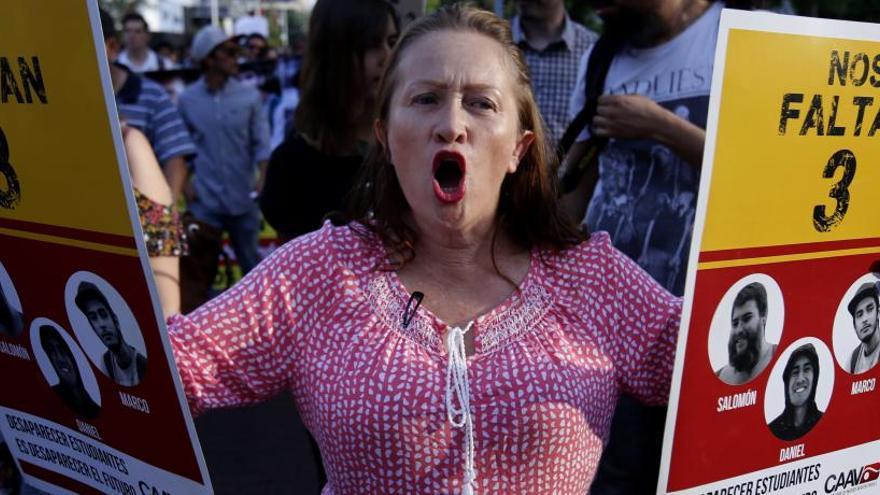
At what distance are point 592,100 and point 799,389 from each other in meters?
1.24

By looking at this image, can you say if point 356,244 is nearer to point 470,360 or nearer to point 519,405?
point 470,360

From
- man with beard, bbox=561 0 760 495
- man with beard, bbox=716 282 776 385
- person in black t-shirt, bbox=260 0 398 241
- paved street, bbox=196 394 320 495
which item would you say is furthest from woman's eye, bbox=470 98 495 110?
paved street, bbox=196 394 320 495

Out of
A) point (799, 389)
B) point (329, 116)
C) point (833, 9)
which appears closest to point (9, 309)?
point (329, 116)

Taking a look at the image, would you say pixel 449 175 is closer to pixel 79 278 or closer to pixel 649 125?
pixel 79 278

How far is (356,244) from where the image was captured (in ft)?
5.96

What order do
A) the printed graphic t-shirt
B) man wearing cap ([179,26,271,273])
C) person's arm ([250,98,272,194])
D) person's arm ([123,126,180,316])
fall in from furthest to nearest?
person's arm ([250,98,272,194]), man wearing cap ([179,26,271,273]), the printed graphic t-shirt, person's arm ([123,126,180,316])

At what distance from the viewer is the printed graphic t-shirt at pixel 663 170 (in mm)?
2434

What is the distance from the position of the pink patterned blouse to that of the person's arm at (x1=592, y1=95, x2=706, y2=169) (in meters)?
0.61

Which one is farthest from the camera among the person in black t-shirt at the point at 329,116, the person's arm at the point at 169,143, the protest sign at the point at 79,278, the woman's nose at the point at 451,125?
the person's arm at the point at 169,143

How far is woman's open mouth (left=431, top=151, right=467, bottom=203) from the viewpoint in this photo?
1670 millimetres

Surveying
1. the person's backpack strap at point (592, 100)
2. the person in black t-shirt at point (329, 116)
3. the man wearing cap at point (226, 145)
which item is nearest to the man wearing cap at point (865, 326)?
the person's backpack strap at point (592, 100)

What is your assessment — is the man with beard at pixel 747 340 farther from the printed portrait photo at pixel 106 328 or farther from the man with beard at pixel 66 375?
the man with beard at pixel 66 375

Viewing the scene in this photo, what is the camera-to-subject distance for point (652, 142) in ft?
8.10

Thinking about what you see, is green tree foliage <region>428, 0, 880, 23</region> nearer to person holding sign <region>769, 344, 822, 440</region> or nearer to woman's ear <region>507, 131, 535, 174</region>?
woman's ear <region>507, 131, 535, 174</region>
